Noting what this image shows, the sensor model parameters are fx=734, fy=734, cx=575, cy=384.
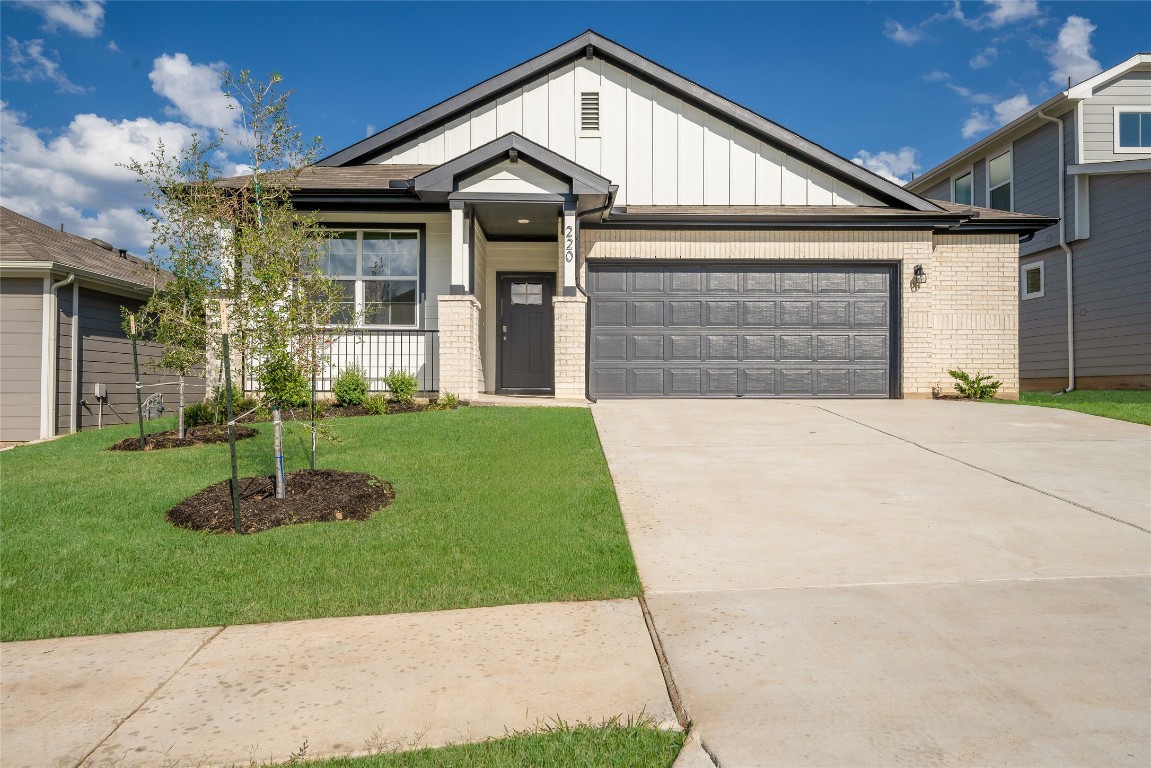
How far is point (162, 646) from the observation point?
3.73 m

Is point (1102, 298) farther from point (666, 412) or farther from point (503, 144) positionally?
point (503, 144)

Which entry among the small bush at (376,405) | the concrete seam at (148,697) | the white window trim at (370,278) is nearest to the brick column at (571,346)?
the white window trim at (370,278)

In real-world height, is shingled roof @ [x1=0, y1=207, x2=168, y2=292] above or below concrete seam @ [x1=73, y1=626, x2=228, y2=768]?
above

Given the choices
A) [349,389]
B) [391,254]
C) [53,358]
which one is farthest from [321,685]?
[53,358]

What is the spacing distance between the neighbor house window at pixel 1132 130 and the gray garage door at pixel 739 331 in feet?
29.2

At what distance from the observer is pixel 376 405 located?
34.3ft

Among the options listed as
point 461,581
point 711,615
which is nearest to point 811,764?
point 711,615

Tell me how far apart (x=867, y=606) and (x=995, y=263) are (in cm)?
1138

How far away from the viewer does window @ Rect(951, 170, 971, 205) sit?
20475mm

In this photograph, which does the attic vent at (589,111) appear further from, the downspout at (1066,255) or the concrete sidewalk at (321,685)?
the concrete sidewalk at (321,685)

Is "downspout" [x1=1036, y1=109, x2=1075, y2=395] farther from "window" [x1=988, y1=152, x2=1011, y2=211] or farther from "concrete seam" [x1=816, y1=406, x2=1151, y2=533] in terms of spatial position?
"concrete seam" [x1=816, y1=406, x2=1151, y2=533]

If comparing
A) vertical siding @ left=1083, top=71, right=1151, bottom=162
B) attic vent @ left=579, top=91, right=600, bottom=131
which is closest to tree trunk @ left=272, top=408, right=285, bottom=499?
attic vent @ left=579, top=91, right=600, bottom=131

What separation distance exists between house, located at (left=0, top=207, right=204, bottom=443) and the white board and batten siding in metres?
5.38

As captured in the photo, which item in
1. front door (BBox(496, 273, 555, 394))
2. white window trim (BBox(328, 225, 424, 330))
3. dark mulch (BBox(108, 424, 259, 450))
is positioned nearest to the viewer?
dark mulch (BBox(108, 424, 259, 450))
